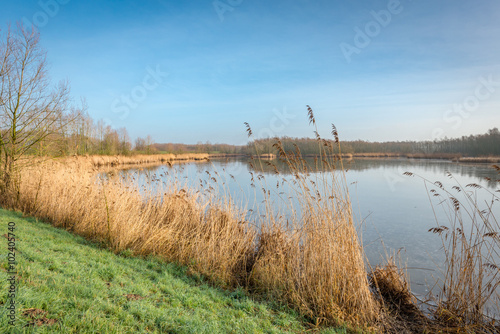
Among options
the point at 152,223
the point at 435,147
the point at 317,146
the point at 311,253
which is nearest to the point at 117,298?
the point at 311,253

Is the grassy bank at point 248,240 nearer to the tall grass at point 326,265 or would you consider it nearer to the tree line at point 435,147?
the tall grass at point 326,265

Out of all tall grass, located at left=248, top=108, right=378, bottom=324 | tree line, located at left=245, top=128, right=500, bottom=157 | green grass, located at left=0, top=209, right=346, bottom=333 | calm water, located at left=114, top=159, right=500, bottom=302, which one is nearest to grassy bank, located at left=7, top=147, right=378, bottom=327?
tall grass, located at left=248, top=108, right=378, bottom=324

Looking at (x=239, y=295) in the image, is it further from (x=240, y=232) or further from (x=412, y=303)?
(x=412, y=303)

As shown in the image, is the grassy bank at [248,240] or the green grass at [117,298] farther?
the grassy bank at [248,240]

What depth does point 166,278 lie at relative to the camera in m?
4.04

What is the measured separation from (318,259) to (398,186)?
44.0 ft

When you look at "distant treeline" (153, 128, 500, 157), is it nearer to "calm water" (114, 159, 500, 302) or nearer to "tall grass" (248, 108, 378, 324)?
"calm water" (114, 159, 500, 302)

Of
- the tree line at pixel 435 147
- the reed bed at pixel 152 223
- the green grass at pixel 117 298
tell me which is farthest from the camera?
the tree line at pixel 435 147

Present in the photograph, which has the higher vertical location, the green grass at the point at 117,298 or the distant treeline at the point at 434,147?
the distant treeline at the point at 434,147

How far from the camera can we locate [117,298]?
2.98m

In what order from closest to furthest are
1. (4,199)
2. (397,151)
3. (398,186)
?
1. (4,199)
2. (398,186)
3. (397,151)

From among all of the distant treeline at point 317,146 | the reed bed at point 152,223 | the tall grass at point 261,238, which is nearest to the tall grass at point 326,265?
the tall grass at point 261,238

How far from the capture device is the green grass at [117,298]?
2367mm

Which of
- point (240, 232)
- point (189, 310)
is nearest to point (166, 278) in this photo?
point (189, 310)
